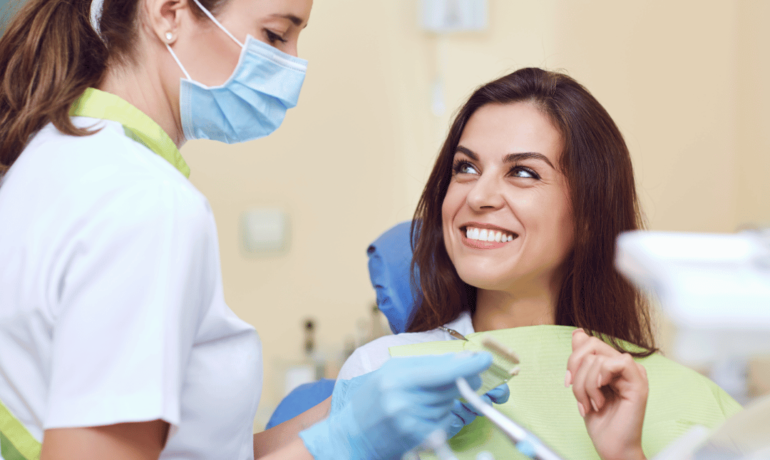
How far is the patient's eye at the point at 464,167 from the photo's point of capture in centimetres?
134

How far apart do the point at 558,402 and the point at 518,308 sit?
0.28 metres

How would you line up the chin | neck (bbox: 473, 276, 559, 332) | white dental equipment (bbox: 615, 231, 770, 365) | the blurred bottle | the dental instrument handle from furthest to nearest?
1. the blurred bottle
2. neck (bbox: 473, 276, 559, 332)
3. the chin
4. the dental instrument handle
5. white dental equipment (bbox: 615, 231, 770, 365)

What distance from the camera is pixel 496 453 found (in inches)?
41.3

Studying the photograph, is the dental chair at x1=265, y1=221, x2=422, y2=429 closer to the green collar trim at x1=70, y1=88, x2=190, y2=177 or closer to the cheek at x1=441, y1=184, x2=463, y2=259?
the cheek at x1=441, y1=184, x2=463, y2=259

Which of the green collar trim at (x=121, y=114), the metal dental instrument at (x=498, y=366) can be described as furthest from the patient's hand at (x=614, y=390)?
the green collar trim at (x=121, y=114)

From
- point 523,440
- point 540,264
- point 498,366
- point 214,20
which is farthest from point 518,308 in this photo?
point 214,20

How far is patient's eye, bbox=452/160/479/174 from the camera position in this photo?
134 cm

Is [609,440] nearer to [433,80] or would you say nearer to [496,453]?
[496,453]

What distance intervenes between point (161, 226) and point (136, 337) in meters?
0.13

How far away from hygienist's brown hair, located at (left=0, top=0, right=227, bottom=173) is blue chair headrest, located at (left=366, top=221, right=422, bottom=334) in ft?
A: 3.02

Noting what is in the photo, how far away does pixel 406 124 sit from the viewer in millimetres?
2605

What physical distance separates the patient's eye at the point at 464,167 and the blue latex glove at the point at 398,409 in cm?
59

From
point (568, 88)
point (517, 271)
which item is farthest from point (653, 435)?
point (568, 88)

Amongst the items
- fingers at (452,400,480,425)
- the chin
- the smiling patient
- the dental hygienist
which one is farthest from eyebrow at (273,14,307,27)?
fingers at (452,400,480,425)
